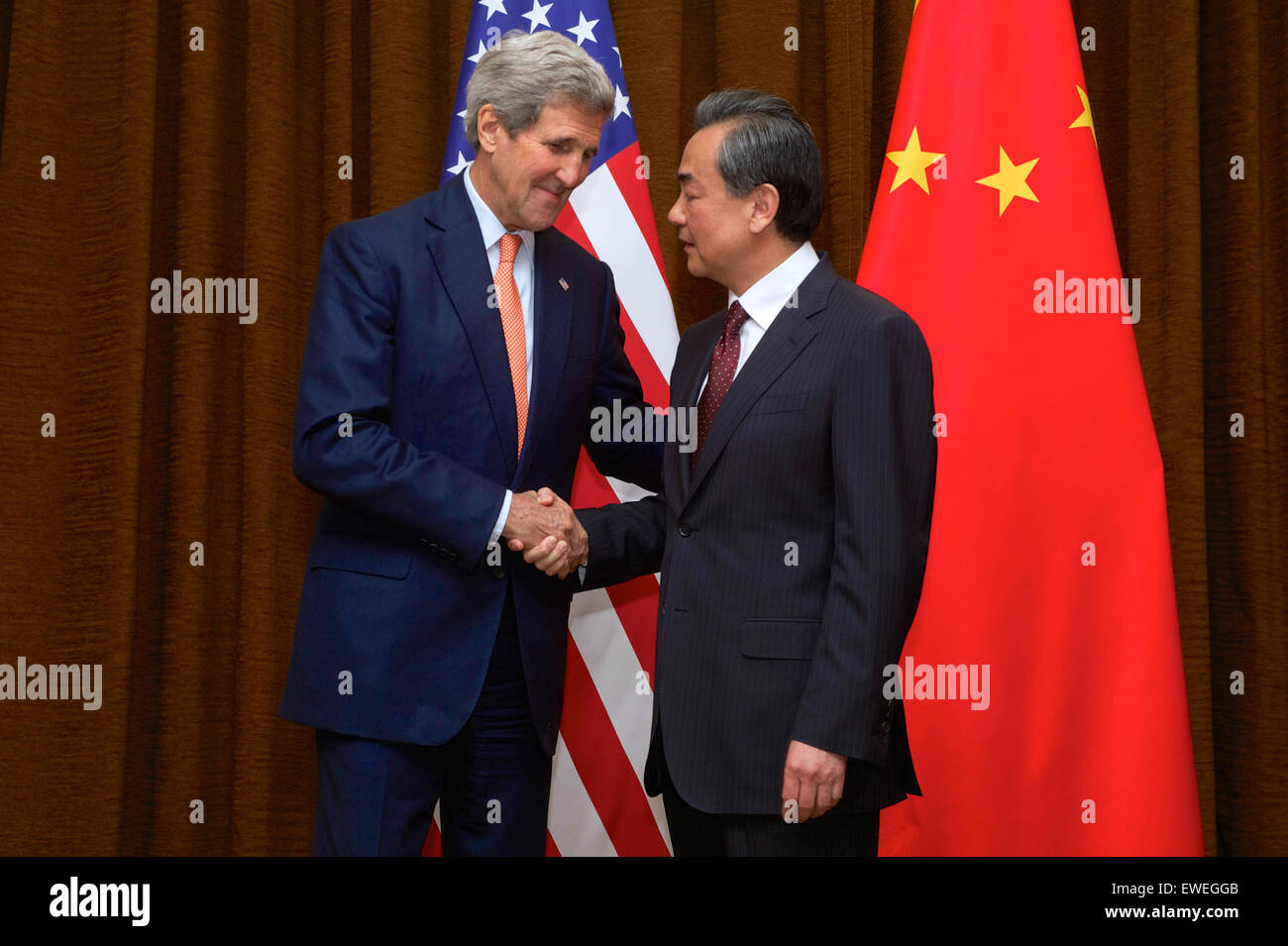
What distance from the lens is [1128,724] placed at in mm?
2322

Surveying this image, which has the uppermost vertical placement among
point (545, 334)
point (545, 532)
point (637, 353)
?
point (637, 353)

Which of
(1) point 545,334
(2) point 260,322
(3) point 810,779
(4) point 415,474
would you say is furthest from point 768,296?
(2) point 260,322

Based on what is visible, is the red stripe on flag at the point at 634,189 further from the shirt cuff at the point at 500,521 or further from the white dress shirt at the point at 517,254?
the shirt cuff at the point at 500,521

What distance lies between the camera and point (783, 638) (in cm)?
167

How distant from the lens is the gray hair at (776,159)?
6.07 ft

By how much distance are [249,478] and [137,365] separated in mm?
419

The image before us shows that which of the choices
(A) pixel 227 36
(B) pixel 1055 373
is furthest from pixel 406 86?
(B) pixel 1055 373

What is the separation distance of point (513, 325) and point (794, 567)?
0.73 meters

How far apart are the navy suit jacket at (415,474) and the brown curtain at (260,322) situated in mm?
1014

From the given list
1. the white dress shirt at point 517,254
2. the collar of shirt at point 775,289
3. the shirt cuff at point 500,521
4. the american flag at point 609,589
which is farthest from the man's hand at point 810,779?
the american flag at point 609,589

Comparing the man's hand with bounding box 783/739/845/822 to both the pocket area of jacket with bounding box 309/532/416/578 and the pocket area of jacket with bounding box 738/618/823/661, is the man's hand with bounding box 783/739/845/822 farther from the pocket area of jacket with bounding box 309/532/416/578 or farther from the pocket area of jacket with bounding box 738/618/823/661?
the pocket area of jacket with bounding box 309/532/416/578

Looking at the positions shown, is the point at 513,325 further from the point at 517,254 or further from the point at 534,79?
the point at 534,79

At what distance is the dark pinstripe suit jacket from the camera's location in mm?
1612
